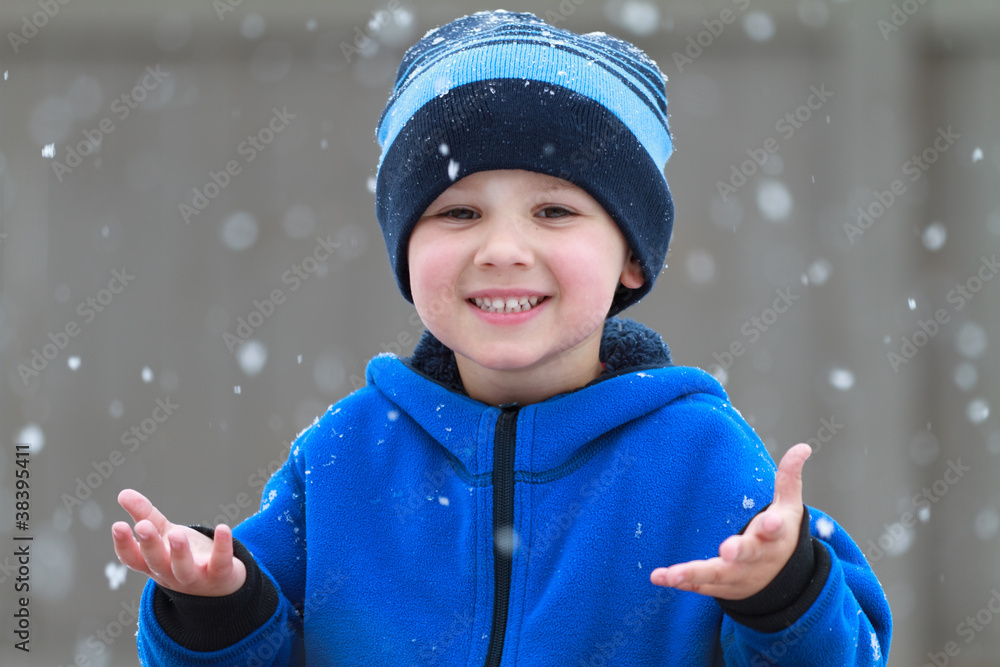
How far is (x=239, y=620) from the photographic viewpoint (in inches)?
57.1

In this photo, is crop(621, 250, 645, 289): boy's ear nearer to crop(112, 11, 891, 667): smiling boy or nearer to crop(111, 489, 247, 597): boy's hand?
crop(112, 11, 891, 667): smiling boy

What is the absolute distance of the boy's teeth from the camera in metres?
1.52

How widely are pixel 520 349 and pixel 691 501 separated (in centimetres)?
35

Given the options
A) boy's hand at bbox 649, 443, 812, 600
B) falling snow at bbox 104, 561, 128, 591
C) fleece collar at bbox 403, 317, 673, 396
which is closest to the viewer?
boy's hand at bbox 649, 443, 812, 600

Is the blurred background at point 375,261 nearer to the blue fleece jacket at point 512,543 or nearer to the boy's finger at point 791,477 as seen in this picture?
the blue fleece jacket at point 512,543

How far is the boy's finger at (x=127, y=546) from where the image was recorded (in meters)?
1.30

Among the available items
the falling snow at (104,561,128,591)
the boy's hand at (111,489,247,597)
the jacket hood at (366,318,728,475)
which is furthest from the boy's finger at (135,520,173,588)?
the falling snow at (104,561,128,591)

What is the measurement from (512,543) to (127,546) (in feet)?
1.82

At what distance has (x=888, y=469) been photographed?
12.8 ft

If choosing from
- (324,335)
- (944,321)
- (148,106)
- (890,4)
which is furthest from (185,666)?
(890,4)

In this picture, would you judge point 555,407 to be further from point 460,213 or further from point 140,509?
point 140,509

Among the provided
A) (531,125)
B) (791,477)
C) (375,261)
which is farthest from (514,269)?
(375,261)

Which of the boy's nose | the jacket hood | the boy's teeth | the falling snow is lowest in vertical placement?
the falling snow

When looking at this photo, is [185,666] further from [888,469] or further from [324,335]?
[888,469]
